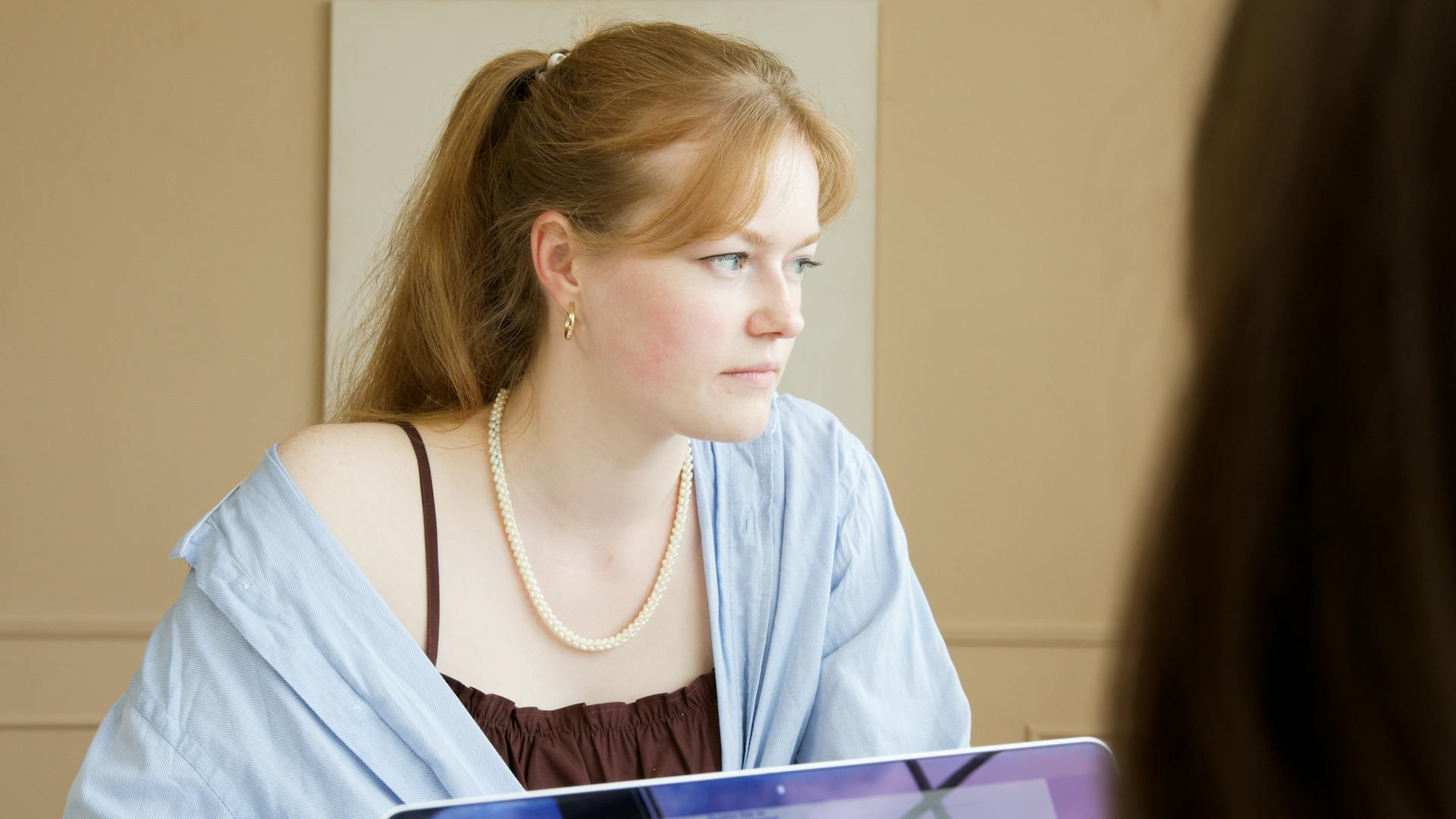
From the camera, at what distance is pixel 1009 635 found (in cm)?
275

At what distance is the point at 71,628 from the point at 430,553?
1815 mm

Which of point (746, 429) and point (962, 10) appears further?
point (962, 10)

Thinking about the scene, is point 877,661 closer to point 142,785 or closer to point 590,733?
point 590,733

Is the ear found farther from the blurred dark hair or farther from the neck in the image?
the blurred dark hair

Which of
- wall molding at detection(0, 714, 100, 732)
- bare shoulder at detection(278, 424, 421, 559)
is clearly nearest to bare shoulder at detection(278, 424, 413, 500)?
bare shoulder at detection(278, 424, 421, 559)

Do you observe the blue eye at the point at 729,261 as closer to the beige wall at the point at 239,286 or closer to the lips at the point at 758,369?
the lips at the point at 758,369

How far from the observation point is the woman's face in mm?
1266

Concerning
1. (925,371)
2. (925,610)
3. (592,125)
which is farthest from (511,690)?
(925,371)

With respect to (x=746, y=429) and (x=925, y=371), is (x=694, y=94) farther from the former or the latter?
(x=925, y=371)

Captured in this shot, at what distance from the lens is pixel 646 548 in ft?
4.65

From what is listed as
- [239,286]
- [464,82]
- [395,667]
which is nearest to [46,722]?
[239,286]

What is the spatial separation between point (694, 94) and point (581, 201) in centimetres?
16

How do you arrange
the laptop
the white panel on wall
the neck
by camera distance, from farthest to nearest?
the white panel on wall
the neck
the laptop

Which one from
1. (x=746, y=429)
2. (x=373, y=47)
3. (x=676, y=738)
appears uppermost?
(x=373, y=47)
